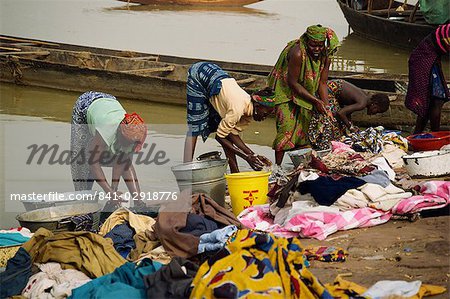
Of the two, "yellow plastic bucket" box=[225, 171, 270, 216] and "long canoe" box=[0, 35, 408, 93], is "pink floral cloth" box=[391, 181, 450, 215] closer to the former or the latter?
"yellow plastic bucket" box=[225, 171, 270, 216]

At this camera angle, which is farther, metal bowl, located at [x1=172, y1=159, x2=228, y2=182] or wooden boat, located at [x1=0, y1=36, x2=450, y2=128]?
wooden boat, located at [x1=0, y1=36, x2=450, y2=128]

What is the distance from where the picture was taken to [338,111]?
23.5 ft

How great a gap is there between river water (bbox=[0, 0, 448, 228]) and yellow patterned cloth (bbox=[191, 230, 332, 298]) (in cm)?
289

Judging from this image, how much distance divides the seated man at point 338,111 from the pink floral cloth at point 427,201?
181 centimetres

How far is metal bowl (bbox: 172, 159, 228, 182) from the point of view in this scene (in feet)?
18.0

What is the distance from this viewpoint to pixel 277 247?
3.75 metres

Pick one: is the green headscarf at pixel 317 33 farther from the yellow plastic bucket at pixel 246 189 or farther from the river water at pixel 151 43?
the river water at pixel 151 43

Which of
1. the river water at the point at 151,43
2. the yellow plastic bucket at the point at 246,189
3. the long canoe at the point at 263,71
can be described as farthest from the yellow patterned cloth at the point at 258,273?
the long canoe at the point at 263,71

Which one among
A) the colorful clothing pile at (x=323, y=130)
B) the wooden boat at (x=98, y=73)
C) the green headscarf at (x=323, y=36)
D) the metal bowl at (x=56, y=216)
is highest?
the green headscarf at (x=323, y=36)

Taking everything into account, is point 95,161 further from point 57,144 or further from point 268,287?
point 57,144

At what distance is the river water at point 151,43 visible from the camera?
812 cm

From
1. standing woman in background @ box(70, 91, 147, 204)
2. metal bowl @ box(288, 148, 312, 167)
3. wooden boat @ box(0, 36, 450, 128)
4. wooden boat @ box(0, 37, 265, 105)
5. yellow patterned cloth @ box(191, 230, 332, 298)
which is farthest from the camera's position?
wooden boat @ box(0, 37, 265, 105)

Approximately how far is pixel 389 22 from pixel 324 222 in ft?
36.8

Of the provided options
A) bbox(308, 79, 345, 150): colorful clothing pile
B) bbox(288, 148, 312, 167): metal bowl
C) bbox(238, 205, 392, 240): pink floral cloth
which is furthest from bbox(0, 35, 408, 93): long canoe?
bbox(238, 205, 392, 240): pink floral cloth
